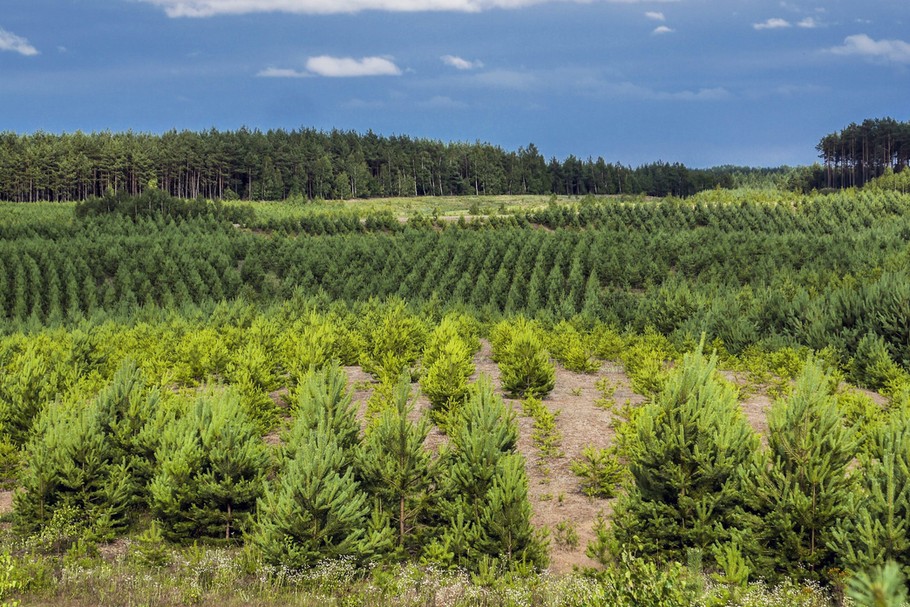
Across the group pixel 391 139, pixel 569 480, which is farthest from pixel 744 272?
pixel 391 139

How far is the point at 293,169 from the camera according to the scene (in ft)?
351

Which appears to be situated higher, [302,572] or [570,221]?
[570,221]

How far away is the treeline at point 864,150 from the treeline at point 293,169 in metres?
24.0

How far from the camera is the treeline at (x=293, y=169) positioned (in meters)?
90.7

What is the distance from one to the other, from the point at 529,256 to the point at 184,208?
33.6 meters

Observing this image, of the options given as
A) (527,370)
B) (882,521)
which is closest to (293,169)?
(527,370)

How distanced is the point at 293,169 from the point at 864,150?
85.8 m

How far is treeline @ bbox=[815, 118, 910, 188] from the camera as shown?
93.4 meters

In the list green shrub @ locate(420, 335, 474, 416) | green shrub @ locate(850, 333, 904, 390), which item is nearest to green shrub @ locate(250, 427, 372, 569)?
green shrub @ locate(420, 335, 474, 416)

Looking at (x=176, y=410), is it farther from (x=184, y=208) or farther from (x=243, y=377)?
(x=184, y=208)

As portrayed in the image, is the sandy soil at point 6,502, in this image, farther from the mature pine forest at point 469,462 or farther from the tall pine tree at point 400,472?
the tall pine tree at point 400,472

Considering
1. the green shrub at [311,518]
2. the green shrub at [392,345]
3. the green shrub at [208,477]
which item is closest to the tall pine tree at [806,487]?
the green shrub at [311,518]

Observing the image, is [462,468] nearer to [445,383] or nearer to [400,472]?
[400,472]

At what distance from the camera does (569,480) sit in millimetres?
11266
